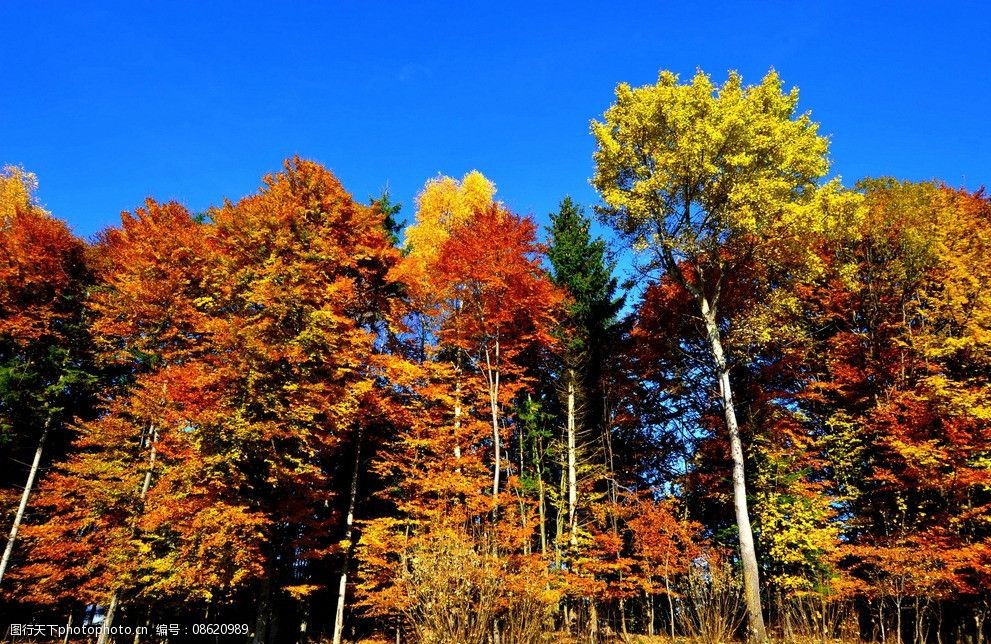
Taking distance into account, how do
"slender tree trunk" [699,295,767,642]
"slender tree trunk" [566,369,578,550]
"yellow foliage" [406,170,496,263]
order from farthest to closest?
"yellow foliage" [406,170,496,263]
"slender tree trunk" [566,369,578,550]
"slender tree trunk" [699,295,767,642]

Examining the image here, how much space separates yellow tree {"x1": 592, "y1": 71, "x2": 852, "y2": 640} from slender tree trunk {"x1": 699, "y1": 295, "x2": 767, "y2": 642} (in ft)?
0.11

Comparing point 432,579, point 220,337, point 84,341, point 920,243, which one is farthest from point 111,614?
point 920,243

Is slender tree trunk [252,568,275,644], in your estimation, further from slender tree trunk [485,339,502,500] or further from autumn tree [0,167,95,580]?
autumn tree [0,167,95,580]

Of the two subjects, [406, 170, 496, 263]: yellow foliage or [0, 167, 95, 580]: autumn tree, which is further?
[406, 170, 496, 263]: yellow foliage

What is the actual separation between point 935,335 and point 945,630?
820 cm

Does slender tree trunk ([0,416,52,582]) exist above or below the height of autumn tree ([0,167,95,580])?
below

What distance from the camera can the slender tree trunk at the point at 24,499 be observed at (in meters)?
14.8

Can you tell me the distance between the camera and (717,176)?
492 inches

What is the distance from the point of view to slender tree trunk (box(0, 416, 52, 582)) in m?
14.8

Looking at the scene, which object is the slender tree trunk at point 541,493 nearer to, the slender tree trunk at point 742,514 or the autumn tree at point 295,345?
the autumn tree at point 295,345

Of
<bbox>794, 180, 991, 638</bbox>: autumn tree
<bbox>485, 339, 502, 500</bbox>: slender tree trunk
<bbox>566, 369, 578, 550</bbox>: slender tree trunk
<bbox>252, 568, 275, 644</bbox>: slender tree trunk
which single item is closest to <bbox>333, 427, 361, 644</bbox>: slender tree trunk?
<bbox>252, 568, 275, 644</bbox>: slender tree trunk

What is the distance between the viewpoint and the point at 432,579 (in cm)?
565

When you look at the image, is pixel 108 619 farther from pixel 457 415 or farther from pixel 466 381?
pixel 466 381

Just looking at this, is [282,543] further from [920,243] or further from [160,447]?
[920,243]
